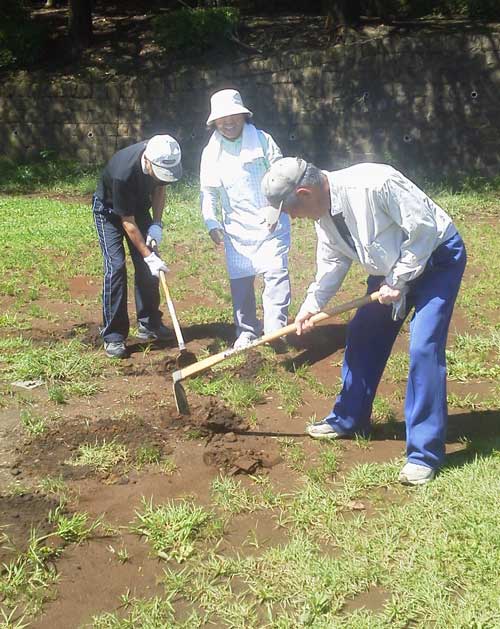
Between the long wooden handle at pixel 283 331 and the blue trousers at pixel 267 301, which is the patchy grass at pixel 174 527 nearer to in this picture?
the long wooden handle at pixel 283 331

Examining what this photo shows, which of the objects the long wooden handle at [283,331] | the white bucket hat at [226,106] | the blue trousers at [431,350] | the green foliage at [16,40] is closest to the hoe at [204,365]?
the long wooden handle at [283,331]

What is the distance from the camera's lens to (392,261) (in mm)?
4027

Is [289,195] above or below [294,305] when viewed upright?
above

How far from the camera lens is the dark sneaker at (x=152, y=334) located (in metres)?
6.60

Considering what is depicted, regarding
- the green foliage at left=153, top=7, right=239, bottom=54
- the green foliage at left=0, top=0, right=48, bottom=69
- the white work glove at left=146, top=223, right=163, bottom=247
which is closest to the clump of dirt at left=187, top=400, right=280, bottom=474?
the white work glove at left=146, top=223, right=163, bottom=247

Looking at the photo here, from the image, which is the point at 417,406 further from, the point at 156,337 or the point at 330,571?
the point at 156,337

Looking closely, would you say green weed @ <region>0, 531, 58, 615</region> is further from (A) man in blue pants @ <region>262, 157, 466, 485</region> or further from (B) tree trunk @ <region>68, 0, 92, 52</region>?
(B) tree trunk @ <region>68, 0, 92, 52</region>

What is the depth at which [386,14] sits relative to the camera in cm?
1417

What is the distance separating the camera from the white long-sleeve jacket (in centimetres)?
388

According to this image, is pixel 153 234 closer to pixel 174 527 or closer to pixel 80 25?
pixel 174 527

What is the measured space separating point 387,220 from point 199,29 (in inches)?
421

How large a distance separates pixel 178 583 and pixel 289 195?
6.29 feet

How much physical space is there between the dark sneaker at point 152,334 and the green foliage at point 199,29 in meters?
8.44

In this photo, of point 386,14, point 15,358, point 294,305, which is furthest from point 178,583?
point 386,14
